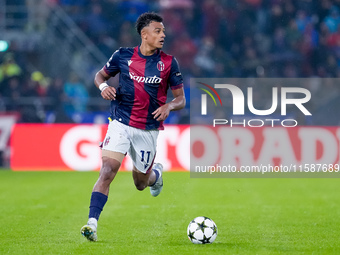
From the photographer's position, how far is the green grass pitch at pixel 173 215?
668 centimetres

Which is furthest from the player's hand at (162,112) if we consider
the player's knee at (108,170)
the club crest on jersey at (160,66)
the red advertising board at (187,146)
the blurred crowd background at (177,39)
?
the blurred crowd background at (177,39)

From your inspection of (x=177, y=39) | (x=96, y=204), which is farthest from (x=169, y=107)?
(x=177, y=39)

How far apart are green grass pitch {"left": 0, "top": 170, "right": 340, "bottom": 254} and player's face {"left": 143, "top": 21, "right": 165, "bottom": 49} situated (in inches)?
80.6

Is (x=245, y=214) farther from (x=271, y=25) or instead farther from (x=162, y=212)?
(x=271, y=25)

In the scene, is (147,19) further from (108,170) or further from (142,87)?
(108,170)

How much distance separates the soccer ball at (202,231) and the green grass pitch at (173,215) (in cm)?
9

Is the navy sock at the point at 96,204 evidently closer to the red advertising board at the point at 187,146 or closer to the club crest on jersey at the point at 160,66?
the club crest on jersey at the point at 160,66

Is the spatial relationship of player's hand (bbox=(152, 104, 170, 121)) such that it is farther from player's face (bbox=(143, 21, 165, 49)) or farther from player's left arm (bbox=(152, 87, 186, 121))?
player's face (bbox=(143, 21, 165, 49))

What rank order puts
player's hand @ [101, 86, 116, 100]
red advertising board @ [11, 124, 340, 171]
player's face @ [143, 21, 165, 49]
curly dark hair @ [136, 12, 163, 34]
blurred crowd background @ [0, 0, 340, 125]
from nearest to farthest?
1. player's hand @ [101, 86, 116, 100]
2. player's face @ [143, 21, 165, 49]
3. curly dark hair @ [136, 12, 163, 34]
4. red advertising board @ [11, 124, 340, 171]
5. blurred crowd background @ [0, 0, 340, 125]

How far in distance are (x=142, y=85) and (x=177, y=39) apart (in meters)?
13.3

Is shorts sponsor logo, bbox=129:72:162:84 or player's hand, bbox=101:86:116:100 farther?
shorts sponsor logo, bbox=129:72:162:84

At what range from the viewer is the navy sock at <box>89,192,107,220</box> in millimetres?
6873

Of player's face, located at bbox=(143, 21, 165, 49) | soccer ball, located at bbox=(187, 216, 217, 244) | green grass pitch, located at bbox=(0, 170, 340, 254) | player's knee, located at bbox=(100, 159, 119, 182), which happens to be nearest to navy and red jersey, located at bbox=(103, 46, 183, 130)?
player's face, located at bbox=(143, 21, 165, 49)

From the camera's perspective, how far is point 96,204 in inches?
273
